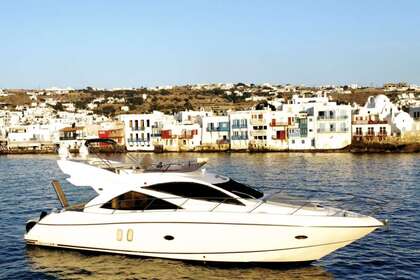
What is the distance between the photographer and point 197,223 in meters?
16.0

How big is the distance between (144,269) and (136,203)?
2022 mm

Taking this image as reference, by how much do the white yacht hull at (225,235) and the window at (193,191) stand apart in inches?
30.4

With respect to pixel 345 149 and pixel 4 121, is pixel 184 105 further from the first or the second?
pixel 345 149

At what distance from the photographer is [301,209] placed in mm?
16172

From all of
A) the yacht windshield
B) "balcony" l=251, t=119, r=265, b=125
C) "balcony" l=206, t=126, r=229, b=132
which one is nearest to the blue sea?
the yacht windshield

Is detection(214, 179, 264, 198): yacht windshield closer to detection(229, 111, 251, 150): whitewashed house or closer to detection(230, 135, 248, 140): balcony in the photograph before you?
detection(229, 111, 251, 150): whitewashed house

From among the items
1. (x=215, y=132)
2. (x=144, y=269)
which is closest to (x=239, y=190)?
(x=144, y=269)

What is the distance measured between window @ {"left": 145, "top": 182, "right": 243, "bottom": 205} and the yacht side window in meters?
0.37

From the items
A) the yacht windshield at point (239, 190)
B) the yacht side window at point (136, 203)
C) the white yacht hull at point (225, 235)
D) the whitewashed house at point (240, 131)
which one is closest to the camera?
the white yacht hull at point (225, 235)

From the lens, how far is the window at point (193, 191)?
16641 mm

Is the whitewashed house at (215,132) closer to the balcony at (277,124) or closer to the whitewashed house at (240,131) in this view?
the whitewashed house at (240,131)

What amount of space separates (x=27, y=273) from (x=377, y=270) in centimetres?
1075

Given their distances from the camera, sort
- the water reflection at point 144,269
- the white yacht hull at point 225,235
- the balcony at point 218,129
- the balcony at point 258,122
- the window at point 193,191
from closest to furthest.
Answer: the white yacht hull at point 225,235 < the water reflection at point 144,269 < the window at point 193,191 < the balcony at point 258,122 < the balcony at point 218,129

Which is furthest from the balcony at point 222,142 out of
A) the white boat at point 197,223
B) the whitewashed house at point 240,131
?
the white boat at point 197,223
